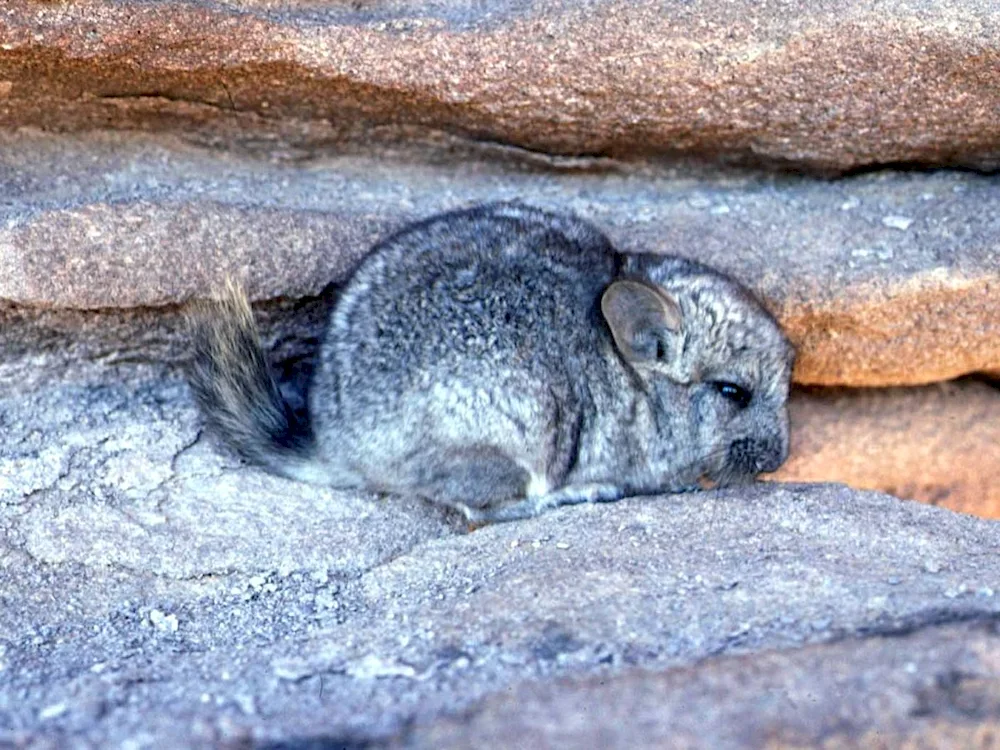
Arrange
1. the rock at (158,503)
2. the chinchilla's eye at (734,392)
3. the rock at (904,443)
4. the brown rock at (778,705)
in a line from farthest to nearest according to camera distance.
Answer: the rock at (904,443)
the chinchilla's eye at (734,392)
the rock at (158,503)
the brown rock at (778,705)

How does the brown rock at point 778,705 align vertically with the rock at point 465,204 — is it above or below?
below

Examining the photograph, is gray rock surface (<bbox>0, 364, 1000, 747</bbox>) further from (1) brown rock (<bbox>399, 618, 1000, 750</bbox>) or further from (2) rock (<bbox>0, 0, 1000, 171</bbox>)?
(2) rock (<bbox>0, 0, 1000, 171</bbox>)

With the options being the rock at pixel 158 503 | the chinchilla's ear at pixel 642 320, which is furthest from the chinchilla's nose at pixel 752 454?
the rock at pixel 158 503

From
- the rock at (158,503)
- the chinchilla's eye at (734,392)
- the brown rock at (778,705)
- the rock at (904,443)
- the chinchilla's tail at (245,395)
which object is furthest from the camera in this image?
the rock at (904,443)

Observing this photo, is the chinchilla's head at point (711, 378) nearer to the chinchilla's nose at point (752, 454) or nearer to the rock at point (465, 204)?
the chinchilla's nose at point (752, 454)

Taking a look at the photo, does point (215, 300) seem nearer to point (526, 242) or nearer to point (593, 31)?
point (526, 242)

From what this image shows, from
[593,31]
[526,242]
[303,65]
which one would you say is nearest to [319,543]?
[526,242]

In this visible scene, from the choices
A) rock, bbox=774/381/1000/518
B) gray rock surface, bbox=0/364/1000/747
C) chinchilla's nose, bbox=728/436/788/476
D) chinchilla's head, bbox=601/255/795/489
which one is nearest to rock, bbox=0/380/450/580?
gray rock surface, bbox=0/364/1000/747
